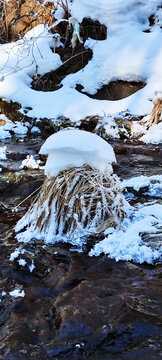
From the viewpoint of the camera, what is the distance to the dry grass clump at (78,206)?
346 centimetres

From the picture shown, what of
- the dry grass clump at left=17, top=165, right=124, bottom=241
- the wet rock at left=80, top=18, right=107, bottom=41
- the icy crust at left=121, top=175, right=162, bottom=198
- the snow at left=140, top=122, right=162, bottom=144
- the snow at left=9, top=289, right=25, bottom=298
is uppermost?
the wet rock at left=80, top=18, right=107, bottom=41

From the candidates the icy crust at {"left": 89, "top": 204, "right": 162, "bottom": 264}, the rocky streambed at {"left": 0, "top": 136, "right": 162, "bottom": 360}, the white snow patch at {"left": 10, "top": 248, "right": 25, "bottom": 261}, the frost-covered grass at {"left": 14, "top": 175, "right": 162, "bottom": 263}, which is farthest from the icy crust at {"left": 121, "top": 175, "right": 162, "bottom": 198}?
the white snow patch at {"left": 10, "top": 248, "right": 25, "bottom": 261}

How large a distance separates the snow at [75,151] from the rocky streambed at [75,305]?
783mm

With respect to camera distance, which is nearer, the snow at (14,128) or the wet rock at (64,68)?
the snow at (14,128)

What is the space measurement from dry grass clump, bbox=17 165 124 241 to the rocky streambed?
179mm

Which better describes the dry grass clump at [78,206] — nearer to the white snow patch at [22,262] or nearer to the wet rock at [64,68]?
the white snow patch at [22,262]

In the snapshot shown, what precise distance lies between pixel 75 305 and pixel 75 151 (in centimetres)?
147

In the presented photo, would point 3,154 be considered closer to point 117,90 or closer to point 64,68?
point 117,90

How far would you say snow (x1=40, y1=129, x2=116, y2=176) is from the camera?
134 inches

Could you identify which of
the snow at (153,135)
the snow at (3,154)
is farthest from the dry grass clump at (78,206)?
the snow at (153,135)

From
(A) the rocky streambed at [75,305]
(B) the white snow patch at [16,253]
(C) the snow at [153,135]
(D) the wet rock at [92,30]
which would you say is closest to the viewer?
(A) the rocky streambed at [75,305]

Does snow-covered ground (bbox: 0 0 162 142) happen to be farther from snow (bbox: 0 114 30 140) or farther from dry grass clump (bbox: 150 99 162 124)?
snow (bbox: 0 114 30 140)

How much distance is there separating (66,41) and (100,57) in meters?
1.57

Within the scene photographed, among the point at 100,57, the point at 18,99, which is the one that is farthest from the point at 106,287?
the point at 100,57
